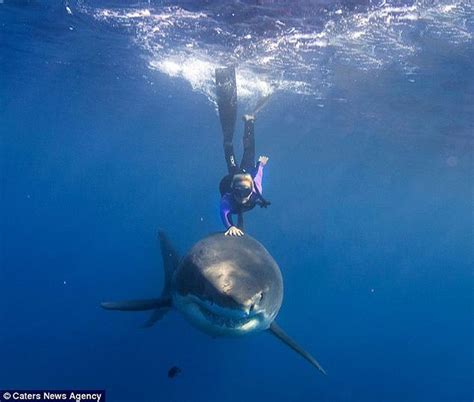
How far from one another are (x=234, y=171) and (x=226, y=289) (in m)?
6.23

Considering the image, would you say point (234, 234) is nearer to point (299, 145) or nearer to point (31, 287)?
point (31, 287)

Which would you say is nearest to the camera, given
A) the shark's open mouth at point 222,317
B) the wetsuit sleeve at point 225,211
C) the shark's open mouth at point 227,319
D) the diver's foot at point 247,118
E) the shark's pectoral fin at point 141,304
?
the shark's open mouth at point 222,317

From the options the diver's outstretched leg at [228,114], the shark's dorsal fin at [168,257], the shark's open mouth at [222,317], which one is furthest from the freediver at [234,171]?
the shark's open mouth at [222,317]

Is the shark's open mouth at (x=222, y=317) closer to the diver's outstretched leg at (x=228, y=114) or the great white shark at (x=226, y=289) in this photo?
the great white shark at (x=226, y=289)

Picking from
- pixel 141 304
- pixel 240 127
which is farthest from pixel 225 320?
pixel 240 127

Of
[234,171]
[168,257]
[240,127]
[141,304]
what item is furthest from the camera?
[240,127]

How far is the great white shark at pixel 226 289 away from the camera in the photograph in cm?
502

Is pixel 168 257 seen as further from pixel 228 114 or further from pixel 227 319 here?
pixel 227 319

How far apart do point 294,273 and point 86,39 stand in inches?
1462

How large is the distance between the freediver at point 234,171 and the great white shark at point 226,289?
1.29m

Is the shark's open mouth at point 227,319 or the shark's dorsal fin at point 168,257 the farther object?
the shark's dorsal fin at point 168,257

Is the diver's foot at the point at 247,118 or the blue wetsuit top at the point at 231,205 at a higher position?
the diver's foot at the point at 247,118

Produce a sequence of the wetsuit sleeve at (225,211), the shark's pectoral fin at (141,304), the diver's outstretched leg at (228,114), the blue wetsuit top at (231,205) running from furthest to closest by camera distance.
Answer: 1. the diver's outstretched leg at (228,114)
2. the blue wetsuit top at (231,205)
3. the wetsuit sleeve at (225,211)
4. the shark's pectoral fin at (141,304)

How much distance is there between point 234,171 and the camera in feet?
36.0
